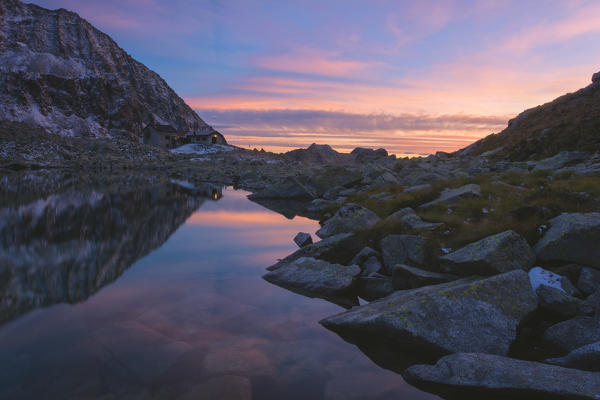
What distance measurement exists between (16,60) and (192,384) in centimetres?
24222

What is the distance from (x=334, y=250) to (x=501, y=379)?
27.1 feet

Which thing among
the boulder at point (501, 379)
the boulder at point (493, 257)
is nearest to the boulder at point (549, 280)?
the boulder at point (493, 257)

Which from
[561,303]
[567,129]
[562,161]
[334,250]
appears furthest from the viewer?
[567,129]

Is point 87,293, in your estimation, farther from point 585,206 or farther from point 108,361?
point 585,206

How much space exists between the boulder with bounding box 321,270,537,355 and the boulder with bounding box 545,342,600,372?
98 cm

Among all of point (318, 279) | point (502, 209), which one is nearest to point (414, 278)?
point (318, 279)

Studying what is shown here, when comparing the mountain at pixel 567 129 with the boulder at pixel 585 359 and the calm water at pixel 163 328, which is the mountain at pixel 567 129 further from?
the calm water at pixel 163 328

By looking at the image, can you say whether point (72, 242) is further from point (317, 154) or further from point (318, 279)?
point (317, 154)

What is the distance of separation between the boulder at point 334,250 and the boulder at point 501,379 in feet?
23.5

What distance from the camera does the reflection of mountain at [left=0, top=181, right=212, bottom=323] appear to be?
11.7 meters

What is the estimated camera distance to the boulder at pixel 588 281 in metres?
8.41

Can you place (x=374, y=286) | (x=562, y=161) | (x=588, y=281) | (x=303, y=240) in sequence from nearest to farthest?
(x=588, y=281) < (x=374, y=286) < (x=303, y=240) < (x=562, y=161)

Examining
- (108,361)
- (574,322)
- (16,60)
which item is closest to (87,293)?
(108,361)

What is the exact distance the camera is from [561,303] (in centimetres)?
818
